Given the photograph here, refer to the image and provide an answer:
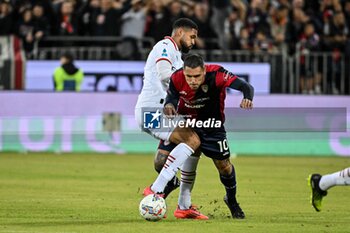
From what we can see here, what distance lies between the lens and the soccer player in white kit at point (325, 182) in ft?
36.5

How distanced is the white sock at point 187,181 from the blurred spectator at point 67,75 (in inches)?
509

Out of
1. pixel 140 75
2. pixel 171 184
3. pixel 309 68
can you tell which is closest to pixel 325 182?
pixel 171 184

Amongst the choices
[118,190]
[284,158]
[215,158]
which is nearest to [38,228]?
[215,158]

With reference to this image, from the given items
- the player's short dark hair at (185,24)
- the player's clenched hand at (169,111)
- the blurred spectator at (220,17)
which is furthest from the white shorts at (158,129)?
the blurred spectator at (220,17)

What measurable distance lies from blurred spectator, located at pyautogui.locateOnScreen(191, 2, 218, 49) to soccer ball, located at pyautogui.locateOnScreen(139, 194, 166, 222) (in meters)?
14.9

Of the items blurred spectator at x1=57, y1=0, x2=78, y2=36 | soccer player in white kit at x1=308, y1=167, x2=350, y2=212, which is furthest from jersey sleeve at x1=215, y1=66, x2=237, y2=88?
blurred spectator at x1=57, y1=0, x2=78, y2=36

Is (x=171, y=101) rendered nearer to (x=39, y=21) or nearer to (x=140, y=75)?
(x=140, y=75)

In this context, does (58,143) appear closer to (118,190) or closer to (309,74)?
(309,74)

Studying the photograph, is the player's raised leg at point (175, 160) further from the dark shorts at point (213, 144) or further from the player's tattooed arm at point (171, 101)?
the player's tattooed arm at point (171, 101)

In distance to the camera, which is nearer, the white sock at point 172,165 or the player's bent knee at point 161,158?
the white sock at point 172,165

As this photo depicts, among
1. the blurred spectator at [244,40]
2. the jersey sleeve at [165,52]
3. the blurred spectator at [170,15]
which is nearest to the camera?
the jersey sleeve at [165,52]

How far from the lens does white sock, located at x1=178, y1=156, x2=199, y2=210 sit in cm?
1203

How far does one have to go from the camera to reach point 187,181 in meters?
12.1

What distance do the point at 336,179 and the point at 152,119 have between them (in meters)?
2.86
